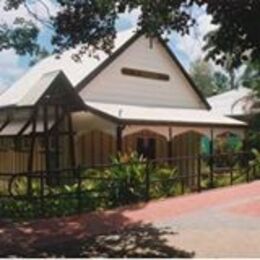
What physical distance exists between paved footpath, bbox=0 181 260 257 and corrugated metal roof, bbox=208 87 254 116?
17979 millimetres

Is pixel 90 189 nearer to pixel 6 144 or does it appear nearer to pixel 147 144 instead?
pixel 147 144

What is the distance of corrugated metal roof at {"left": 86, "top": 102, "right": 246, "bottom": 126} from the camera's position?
25094 millimetres

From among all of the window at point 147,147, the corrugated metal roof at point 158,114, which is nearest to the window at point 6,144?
the corrugated metal roof at point 158,114

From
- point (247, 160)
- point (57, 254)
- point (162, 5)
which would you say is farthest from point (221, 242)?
point (247, 160)

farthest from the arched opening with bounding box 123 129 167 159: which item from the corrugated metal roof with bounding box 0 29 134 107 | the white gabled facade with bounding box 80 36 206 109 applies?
the corrugated metal roof with bounding box 0 29 134 107

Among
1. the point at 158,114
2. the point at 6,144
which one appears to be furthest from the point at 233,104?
the point at 6,144

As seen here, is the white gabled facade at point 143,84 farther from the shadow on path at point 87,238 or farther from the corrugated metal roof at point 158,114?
the shadow on path at point 87,238

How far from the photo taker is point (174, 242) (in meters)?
12.4

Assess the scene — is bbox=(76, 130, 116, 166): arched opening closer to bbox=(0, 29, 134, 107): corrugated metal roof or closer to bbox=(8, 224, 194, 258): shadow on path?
bbox=(0, 29, 134, 107): corrugated metal roof

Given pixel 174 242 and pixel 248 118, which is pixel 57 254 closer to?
pixel 174 242

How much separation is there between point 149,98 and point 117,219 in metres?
15.3

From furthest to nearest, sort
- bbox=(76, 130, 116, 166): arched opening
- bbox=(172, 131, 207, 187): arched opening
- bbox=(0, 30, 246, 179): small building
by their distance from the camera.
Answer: bbox=(172, 131, 207, 187): arched opening, bbox=(76, 130, 116, 166): arched opening, bbox=(0, 30, 246, 179): small building

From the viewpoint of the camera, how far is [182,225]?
566 inches

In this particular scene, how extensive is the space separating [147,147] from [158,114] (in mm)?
2137
